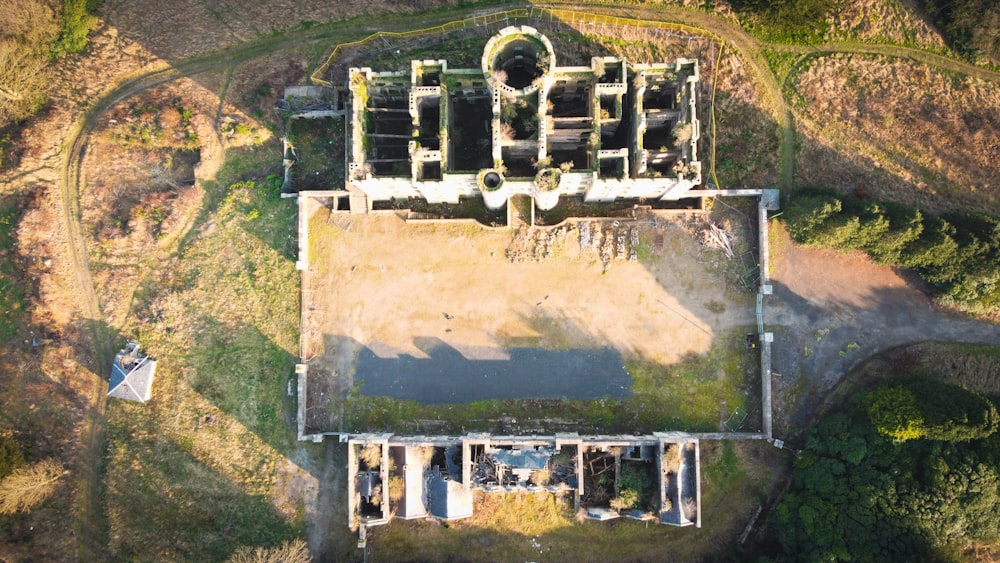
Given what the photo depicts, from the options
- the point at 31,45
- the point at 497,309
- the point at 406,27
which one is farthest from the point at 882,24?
the point at 31,45

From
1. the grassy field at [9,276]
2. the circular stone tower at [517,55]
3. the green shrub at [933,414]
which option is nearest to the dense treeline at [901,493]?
the green shrub at [933,414]

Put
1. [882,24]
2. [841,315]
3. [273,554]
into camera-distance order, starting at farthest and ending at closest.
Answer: [882,24]
[841,315]
[273,554]

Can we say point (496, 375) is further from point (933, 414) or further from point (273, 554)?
point (933, 414)

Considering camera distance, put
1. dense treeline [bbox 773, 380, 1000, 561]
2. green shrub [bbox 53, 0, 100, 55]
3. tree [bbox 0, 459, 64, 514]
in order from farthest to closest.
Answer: green shrub [bbox 53, 0, 100, 55]
tree [bbox 0, 459, 64, 514]
dense treeline [bbox 773, 380, 1000, 561]

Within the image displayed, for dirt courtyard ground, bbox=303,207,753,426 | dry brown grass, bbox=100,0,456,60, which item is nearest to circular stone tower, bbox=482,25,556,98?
dirt courtyard ground, bbox=303,207,753,426

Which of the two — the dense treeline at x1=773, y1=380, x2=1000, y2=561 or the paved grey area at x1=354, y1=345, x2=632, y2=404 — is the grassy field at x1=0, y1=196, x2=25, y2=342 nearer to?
the paved grey area at x1=354, y1=345, x2=632, y2=404

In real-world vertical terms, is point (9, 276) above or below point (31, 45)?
below

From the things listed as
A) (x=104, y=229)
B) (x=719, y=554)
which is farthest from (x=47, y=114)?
(x=719, y=554)
